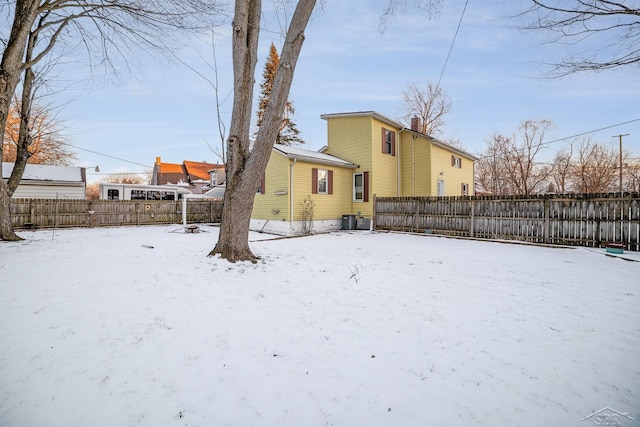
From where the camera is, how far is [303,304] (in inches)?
154

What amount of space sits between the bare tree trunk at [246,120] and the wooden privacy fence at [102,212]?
13.0 m

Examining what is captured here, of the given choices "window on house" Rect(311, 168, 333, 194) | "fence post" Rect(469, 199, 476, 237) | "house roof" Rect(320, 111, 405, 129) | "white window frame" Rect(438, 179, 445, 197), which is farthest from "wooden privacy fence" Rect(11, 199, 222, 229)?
"fence post" Rect(469, 199, 476, 237)

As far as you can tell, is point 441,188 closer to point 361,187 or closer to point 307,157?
point 361,187

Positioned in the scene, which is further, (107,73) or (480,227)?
(480,227)

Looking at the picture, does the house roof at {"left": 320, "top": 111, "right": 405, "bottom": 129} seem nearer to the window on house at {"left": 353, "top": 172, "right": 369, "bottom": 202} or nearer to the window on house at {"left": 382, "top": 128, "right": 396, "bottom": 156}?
the window on house at {"left": 382, "top": 128, "right": 396, "bottom": 156}

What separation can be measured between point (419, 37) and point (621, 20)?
524 cm

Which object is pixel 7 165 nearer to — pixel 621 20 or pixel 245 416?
pixel 245 416

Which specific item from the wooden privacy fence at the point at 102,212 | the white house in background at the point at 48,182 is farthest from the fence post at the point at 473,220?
the white house in background at the point at 48,182

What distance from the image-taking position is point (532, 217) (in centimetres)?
982

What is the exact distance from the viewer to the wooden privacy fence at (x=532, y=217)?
8.12 m

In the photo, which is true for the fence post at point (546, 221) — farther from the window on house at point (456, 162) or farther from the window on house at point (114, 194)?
the window on house at point (114, 194)

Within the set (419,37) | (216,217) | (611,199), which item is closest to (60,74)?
(216,217)

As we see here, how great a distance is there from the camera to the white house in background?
1852cm

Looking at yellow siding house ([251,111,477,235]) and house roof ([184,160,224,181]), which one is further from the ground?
house roof ([184,160,224,181])
